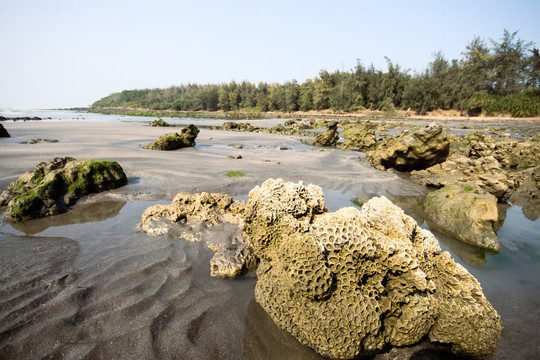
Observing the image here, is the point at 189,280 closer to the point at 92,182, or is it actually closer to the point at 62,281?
the point at 62,281

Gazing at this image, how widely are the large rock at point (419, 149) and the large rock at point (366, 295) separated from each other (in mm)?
6941

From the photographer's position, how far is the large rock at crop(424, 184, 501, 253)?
13.4ft

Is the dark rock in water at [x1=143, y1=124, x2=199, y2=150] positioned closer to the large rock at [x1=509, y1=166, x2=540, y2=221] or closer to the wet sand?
the wet sand

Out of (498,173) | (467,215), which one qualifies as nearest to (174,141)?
(467,215)

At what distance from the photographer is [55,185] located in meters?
5.01

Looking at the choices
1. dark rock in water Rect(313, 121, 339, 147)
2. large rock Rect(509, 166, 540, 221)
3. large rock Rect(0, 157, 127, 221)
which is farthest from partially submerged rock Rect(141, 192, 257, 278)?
dark rock in water Rect(313, 121, 339, 147)

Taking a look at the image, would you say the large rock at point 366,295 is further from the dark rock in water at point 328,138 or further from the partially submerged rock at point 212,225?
the dark rock in water at point 328,138

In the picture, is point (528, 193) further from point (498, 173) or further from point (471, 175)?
point (471, 175)

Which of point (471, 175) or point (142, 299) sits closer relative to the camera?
point (142, 299)

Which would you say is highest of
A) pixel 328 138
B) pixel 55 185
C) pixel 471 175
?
pixel 328 138

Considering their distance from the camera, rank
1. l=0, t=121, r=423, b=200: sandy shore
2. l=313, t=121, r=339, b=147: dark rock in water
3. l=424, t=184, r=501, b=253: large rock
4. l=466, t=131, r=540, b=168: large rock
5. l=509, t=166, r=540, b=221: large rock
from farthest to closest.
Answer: l=313, t=121, r=339, b=147: dark rock in water, l=466, t=131, r=540, b=168: large rock, l=0, t=121, r=423, b=200: sandy shore, l=509, t=166, r=540, b=221: large rock, l=424, t=184, r=501, b=253: large rock

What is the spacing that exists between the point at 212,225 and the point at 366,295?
2.75 m

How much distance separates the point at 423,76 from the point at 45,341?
68.6 metres

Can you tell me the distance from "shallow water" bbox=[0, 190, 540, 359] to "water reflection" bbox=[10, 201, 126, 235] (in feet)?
0.16
